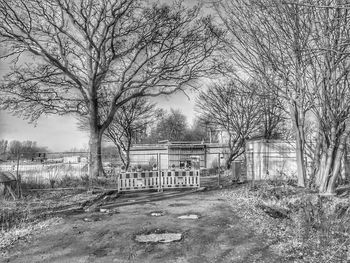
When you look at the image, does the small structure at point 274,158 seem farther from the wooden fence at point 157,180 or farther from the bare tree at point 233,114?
→ the bare tree at point 233,114

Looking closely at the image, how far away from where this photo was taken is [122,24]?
18.4 m

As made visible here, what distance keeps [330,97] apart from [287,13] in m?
2.99

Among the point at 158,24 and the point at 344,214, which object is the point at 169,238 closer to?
the point at 344,214

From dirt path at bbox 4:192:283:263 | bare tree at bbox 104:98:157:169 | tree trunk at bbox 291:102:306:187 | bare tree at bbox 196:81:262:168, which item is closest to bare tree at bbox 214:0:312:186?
tree trunk at bbox 291:102:306:187

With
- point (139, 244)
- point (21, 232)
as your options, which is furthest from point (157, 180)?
point (139, 244)

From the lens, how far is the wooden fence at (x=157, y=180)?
13.3 m

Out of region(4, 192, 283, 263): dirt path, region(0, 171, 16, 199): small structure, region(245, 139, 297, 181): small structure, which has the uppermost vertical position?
region(245, 139, 297, 181): small structure

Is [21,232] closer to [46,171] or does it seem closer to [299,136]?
[46,171]

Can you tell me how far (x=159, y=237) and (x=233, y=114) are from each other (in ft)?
82.5

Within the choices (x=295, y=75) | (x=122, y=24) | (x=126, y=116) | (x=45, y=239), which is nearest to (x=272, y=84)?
(x=295, y=75)

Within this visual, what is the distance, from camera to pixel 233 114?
30281 mm

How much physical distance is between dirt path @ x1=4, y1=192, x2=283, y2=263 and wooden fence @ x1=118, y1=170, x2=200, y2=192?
16.0ft

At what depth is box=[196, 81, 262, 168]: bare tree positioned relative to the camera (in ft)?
96.0

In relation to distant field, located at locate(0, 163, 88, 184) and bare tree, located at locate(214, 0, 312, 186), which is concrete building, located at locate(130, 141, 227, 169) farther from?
bare tree, located at locate(214, 0, 312, 186)
